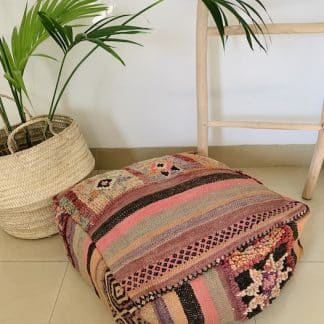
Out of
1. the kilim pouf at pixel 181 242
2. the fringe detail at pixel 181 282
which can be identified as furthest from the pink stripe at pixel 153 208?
the fringe detail at pixel 181 282

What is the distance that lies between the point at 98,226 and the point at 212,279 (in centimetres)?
32

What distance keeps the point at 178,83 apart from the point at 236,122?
26 centimetres

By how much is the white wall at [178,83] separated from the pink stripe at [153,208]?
A: 16.5 inches

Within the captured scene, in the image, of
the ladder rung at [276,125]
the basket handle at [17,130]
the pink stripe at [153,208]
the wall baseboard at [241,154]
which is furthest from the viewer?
the wall baseboard at [241,154]

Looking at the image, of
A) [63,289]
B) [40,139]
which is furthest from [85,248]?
[40,139]

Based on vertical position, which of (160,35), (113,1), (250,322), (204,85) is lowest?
(250,322)

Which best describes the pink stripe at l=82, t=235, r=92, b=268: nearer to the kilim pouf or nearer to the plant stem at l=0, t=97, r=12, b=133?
the kilim pouf

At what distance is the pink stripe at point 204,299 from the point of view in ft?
3.05

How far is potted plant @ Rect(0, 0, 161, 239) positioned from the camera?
1.05 metres

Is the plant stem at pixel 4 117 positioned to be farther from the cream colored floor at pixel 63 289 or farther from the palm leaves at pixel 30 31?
the cream colored floor at pixel 63 289

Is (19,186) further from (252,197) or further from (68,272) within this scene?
(252,197)

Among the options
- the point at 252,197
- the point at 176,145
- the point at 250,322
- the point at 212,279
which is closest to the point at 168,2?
the point at 176,145

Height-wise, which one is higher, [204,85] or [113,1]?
[113,1]

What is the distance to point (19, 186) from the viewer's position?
1.14 m
